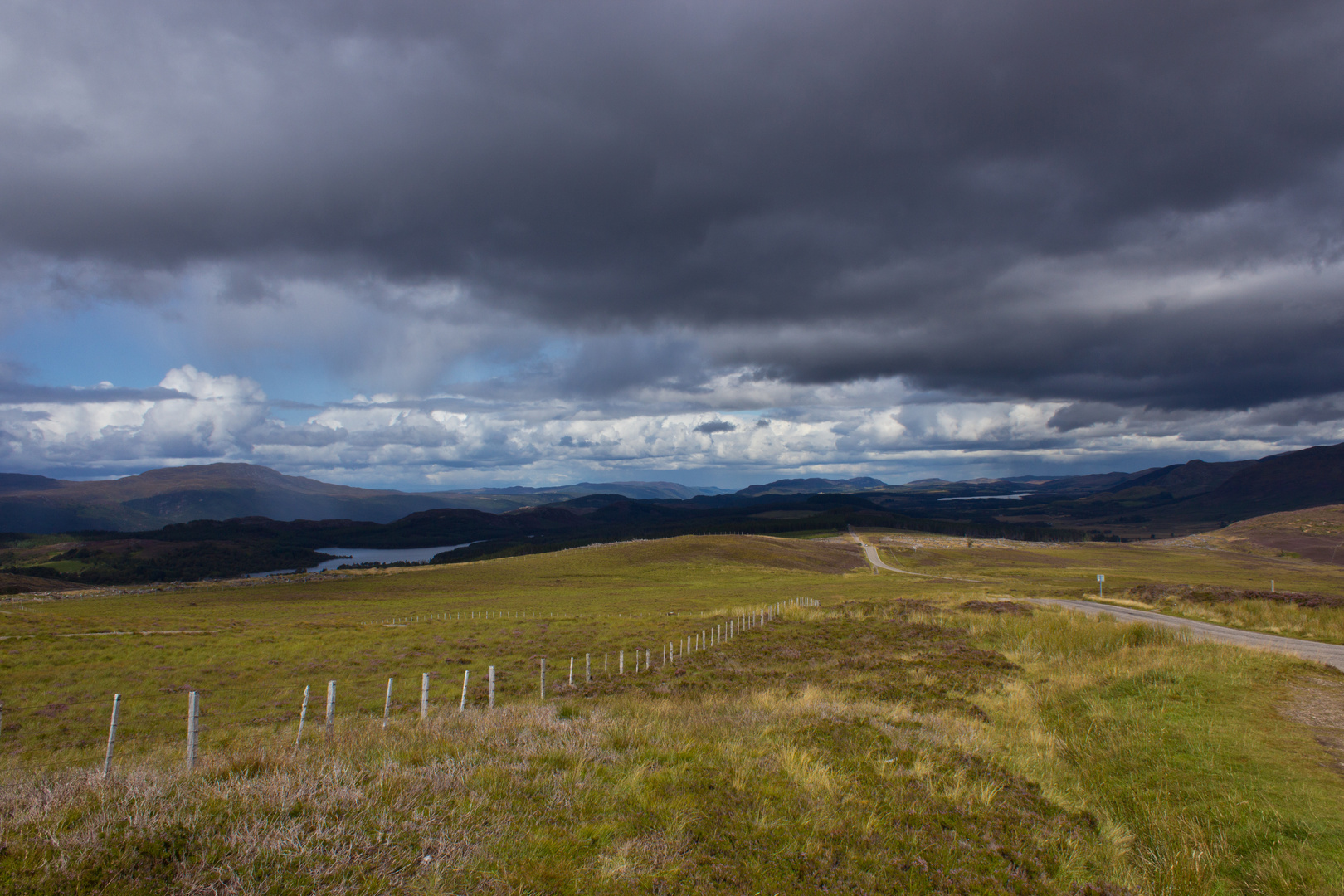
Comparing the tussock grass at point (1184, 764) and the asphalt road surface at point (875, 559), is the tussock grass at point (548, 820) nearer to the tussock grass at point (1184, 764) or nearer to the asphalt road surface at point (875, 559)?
the tussock grass at point (1184, 764)

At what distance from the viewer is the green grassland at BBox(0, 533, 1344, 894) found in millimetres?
6121

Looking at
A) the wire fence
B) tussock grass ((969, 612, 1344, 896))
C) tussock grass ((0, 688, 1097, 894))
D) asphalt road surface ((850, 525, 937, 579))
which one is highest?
tussock grass ((0, 688, 1097, 894))

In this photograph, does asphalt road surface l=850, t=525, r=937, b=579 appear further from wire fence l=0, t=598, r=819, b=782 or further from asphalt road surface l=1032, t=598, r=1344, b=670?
wire fence l=0, t=598, r=819, b=782

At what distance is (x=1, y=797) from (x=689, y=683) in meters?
17.1

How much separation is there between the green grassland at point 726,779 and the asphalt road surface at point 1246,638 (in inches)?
92.6

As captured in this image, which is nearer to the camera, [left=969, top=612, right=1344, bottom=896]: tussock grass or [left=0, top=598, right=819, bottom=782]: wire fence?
[left=969, top=612, right=1344, bottom=896]: tussock grass

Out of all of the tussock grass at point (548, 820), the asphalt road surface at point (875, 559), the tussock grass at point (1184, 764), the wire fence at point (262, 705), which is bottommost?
the asphalt road surface at point (875, 559)

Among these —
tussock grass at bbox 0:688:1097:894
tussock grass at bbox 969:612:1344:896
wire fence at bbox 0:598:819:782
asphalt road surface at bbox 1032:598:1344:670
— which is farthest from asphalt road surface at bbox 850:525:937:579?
tussock grass at bbox 0:688:1097:894

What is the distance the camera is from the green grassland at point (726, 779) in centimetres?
612

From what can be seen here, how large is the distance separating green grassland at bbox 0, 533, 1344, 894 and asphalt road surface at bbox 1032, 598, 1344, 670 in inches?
92.6

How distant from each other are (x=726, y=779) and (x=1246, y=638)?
90.0 feet

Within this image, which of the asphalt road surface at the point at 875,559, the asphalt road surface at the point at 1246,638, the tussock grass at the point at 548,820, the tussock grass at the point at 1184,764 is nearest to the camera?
the tussock grass at the point at 548,820

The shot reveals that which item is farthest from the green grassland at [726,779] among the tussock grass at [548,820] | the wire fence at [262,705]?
the wire fence at [262,705]

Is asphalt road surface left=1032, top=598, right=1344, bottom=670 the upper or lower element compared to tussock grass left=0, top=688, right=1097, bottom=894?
lower
